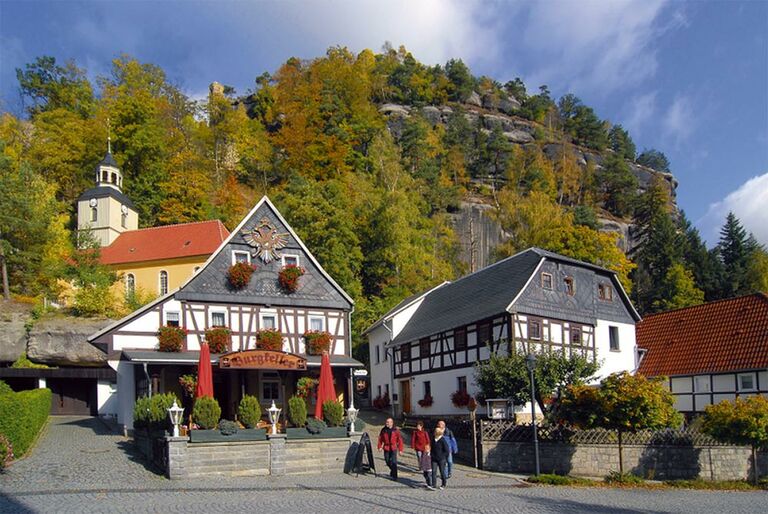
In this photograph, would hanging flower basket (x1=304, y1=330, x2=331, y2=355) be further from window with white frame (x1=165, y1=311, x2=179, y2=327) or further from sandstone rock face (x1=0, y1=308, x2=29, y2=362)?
sandstone rock face (x1=0, y1=308, x2=29, y2=362)

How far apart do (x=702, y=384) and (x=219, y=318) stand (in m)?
20.8

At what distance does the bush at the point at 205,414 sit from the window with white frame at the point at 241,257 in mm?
11547

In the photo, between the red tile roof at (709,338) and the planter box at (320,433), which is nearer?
the planter box at (320,433)

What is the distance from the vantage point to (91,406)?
3706 cm

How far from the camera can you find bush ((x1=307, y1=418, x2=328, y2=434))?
67.4 feet

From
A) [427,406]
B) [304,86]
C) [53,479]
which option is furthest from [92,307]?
[304,86]

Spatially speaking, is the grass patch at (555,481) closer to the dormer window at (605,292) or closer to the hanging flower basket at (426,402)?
the hanging flower basket at (426,402)

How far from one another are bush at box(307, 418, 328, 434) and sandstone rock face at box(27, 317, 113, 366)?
1873 cm

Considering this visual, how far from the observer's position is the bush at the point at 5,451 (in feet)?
56.0

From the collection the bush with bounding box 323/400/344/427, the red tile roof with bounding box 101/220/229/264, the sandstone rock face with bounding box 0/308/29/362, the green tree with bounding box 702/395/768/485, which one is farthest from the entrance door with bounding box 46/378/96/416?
the green tree with bounding box 702/395/768/485

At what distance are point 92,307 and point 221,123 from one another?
131ft

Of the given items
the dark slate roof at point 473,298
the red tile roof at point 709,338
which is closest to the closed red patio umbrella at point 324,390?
the dark slate roof at point 473,298

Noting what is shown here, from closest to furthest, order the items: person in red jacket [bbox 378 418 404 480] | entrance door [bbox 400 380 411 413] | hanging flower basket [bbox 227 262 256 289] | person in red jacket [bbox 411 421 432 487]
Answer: person in red jacket [bbox 411 421 432 487], person in red jacket [bbox 378 418 404 480], hanging flower basket [bbox 227 262 256 289], entrance door [bbox 400 380 411 413]

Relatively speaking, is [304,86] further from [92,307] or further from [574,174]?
[92,307]
